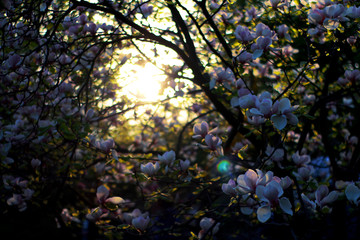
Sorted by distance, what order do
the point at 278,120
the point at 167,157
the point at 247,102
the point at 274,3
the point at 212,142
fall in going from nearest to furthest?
the point at 278,120 < the point at 247,102 < the point at 212,142 < the point at 167,157 < the point at 274,3

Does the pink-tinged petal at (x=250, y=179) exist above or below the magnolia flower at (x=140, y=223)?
above

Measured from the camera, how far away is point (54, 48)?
2.83 m

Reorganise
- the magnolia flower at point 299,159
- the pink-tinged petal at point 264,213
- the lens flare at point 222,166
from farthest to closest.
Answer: the lens flare at point 222,166, the magnolia flower at point 299,159, the pink-tinged petal at point 264,213

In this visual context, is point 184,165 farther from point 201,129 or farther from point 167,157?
point 201,129

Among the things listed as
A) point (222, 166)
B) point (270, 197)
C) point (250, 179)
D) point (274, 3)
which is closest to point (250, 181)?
point (250, 179)

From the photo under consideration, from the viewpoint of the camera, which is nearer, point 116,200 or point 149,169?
point 116,200

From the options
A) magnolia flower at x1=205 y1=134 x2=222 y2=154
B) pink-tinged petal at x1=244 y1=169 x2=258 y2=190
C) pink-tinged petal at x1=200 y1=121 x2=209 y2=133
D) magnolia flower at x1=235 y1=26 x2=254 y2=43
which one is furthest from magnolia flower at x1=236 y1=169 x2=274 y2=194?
magnolia flower at x1=235 y1=26 x2=254 y2=43

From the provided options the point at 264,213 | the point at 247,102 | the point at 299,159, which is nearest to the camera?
the point at 264,213

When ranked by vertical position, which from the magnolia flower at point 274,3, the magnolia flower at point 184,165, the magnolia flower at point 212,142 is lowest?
the magnolia flower at point 184,165

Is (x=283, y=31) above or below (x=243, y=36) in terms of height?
above

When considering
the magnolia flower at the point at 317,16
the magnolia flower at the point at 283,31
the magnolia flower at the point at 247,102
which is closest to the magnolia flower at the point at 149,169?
the magnolia flower at the point at 247,102

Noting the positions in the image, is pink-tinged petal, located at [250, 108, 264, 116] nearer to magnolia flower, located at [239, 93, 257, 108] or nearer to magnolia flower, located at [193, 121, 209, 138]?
magnolia flower, located at [239, 93, 257, 108]

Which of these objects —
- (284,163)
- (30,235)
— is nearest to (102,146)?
(284,163)

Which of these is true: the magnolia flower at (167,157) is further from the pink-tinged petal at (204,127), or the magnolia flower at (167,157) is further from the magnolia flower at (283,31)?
the magnolia flower at (283,31)
